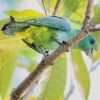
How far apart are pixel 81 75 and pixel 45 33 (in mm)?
279

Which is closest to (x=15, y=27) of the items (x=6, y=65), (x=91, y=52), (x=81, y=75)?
(x=6, y=65)

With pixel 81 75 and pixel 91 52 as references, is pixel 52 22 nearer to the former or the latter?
pixel 91 52

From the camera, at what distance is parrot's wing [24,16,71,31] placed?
107 cm

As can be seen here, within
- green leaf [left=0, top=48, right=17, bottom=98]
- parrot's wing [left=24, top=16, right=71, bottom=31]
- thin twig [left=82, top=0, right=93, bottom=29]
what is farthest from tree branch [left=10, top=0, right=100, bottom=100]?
parrot's wing [left=24, top=16, right=71, bottom=31]

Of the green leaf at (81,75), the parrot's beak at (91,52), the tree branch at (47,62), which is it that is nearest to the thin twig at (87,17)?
the tree branch at (47,62)

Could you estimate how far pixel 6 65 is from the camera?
0.96 meters

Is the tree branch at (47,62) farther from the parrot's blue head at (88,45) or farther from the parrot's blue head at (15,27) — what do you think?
the parrot's blue head at (88,45)

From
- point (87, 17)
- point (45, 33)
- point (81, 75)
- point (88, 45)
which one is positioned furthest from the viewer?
point (88, 45)

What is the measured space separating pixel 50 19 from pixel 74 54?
0.52ft

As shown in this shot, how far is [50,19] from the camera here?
3.59 feet

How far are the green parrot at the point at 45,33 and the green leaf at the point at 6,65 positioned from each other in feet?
0.19

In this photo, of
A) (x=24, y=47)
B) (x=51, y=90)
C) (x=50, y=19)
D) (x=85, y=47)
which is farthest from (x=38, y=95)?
(x=85, y=47)

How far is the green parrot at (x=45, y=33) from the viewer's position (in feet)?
3.39

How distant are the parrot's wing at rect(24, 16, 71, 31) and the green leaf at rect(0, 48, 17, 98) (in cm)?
16
